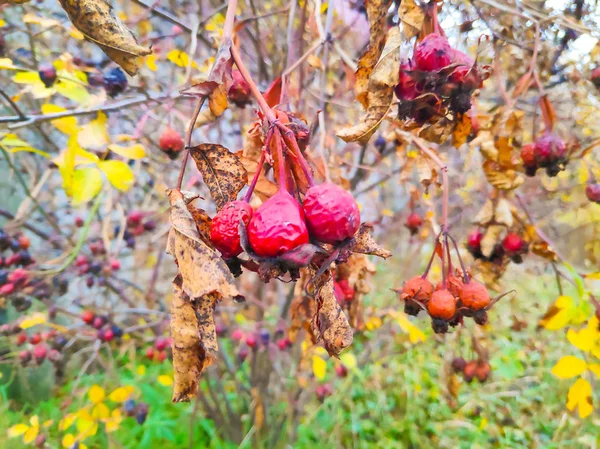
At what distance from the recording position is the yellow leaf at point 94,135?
1233 millimetres

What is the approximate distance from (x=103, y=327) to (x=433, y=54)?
77.0 inches

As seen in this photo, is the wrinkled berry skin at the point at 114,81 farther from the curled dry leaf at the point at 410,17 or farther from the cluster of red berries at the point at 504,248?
the cluster of red berries at the point at 504,248

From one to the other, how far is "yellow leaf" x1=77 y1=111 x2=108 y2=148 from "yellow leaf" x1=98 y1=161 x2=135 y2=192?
6 centimetres

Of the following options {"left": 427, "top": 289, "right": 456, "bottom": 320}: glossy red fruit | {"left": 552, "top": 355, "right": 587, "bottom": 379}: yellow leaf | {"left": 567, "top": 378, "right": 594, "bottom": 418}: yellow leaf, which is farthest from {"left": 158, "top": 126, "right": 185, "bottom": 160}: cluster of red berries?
{"left": 567, "top": 378, "right": 594, "bottom": 418}: yellow leaf

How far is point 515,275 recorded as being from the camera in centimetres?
517

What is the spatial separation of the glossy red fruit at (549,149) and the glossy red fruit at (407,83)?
579mm

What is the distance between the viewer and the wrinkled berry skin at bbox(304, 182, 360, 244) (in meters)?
0.54

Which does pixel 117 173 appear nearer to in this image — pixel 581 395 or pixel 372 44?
pixel 372 44

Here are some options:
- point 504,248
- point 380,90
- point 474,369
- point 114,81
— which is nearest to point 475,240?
point 504,248

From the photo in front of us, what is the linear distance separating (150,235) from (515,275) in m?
4.05

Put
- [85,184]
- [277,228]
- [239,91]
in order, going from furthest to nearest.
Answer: [85,184]
[239,91]
[277,228]

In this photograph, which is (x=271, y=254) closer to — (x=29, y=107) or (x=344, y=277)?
(x=344, y=277)

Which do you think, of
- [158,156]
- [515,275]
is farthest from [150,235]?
[515,275]

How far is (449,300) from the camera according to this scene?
3.11ft
